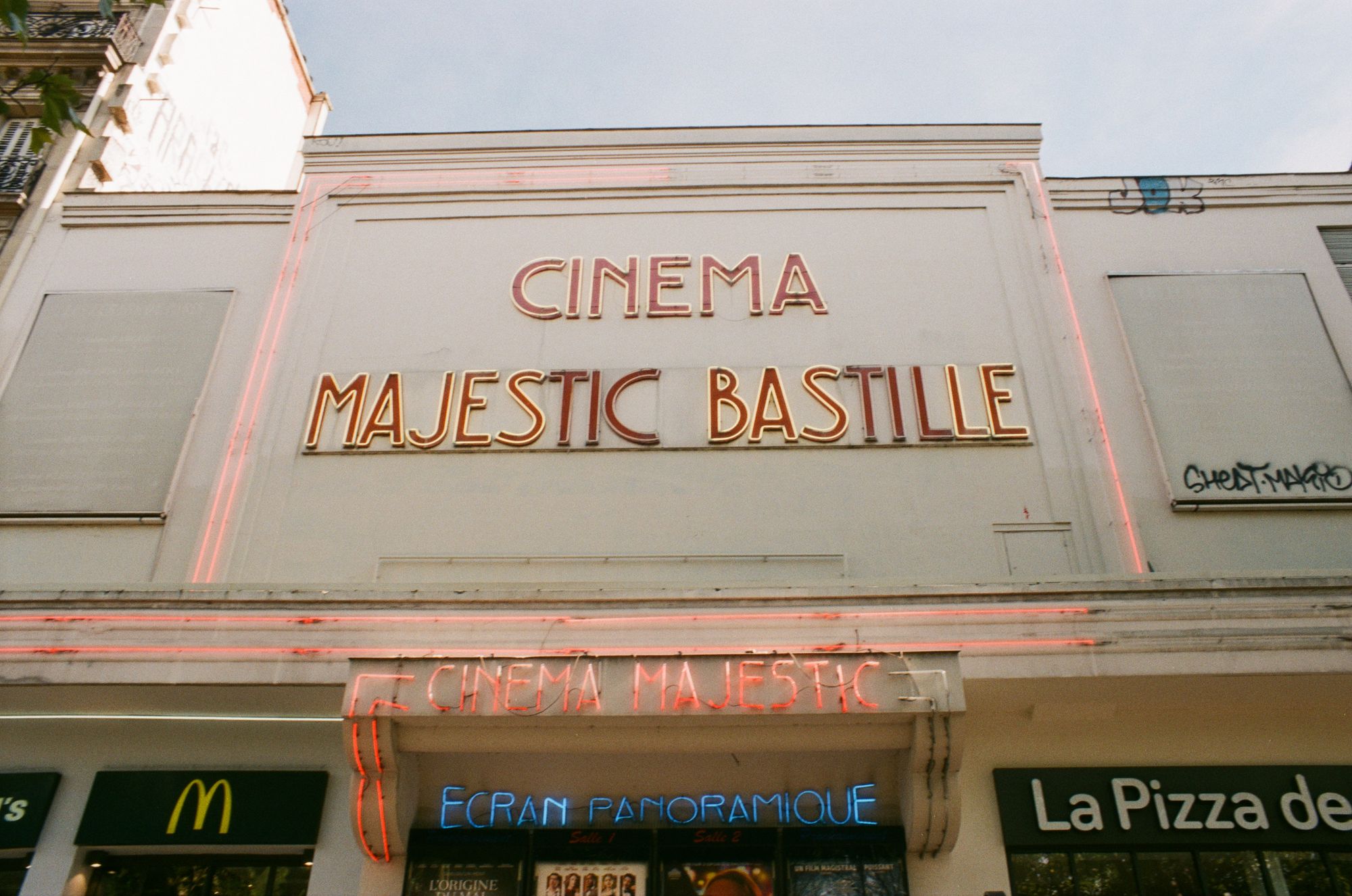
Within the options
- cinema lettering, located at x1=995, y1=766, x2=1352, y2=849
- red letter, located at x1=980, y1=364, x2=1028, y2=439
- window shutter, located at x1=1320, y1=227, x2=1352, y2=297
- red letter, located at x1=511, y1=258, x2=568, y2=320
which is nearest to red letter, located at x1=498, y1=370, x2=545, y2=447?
red letter, located at x1=511, y1=258, x2=568, y2=320

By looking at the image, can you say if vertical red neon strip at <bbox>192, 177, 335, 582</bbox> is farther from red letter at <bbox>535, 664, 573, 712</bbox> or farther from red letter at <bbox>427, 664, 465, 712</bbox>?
red letter at <bbox>535, 664, 573, 712</bbox>

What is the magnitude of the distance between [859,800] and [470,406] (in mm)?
5757

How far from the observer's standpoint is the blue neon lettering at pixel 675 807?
713 centimetres

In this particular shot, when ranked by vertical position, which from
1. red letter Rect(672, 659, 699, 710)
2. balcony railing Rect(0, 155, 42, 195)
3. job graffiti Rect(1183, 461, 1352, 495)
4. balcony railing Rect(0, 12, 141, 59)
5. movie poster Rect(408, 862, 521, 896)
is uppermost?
balcony railing Rect(0, 12, 141, 59)

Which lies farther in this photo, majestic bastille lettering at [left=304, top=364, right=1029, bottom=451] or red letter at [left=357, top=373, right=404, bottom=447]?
red letter at [left=357, top=373, right=404, bottom=447]

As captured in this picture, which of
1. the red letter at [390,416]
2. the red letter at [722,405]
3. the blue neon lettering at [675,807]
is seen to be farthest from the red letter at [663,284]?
the blue neon lettering at [675,807]

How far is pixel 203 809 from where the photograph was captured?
723 cm

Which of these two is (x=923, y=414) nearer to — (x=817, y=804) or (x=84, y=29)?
(x=817, y=804)

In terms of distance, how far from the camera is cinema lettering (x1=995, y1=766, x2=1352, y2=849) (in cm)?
695

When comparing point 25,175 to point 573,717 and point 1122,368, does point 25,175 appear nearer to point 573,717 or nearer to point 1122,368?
point 573,717

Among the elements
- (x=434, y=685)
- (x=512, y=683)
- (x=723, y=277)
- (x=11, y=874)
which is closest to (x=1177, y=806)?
(x=512, y=683)

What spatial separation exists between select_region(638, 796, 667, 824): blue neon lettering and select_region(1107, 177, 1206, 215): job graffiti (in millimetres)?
9004

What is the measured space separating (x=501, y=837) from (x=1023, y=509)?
5859 millimetres

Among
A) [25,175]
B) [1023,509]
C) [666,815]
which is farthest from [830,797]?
[25,175]
